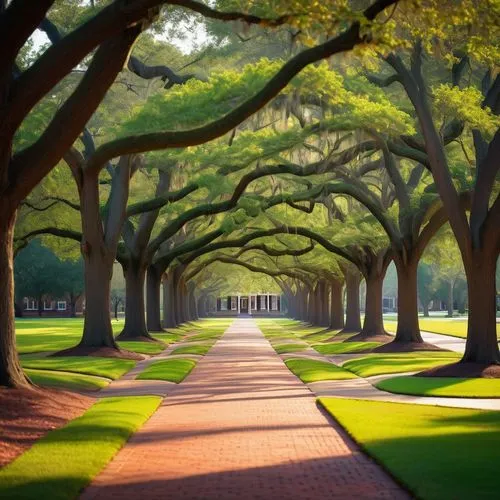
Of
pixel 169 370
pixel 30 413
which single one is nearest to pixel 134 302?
pixel 169 370

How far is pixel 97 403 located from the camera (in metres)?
19.5

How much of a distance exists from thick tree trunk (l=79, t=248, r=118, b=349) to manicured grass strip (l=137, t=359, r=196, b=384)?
3.72m

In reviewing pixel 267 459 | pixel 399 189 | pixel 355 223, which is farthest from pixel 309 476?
pixel 355 223

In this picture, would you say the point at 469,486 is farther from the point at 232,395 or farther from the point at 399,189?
the point at 399,189

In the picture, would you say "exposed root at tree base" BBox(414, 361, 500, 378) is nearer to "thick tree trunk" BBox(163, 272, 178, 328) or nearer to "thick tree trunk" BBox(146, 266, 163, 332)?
"thick tree trunk" BBox(146, 266, 163, 332)

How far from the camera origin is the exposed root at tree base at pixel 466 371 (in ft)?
82.6

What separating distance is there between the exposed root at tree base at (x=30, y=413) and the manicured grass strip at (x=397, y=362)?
1091 centimetres

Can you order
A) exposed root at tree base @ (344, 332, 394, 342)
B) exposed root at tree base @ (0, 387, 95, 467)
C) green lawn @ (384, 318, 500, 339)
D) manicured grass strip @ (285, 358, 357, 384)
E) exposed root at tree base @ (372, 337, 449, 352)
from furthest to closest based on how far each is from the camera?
green lawn @ (384, 318, 500, 339) < exposed root at tree base @ (344, 332, 394, 342) < exposed root at tree base @ (372, 337, 449, 352) < manicured grass strip @ (285, 358, 357, 384) < exposed root at tree base @ (0, 387, 95, 467)

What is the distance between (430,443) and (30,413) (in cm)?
646

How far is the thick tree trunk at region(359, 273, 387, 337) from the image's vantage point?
49.8 m

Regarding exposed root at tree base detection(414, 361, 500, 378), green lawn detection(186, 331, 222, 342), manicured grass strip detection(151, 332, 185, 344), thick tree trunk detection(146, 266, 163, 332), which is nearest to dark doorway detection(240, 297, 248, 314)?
green lawn detection(186, 331, 222, 342)

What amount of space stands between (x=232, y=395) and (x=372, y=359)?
13073 mm

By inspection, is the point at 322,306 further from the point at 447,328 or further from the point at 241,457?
the point at 241,457

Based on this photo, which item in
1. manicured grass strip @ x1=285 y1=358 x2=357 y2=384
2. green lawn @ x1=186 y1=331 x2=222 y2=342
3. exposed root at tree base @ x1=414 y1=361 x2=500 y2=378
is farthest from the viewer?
green lawn @ x1=186 y1=331 x2=222 y2=342
